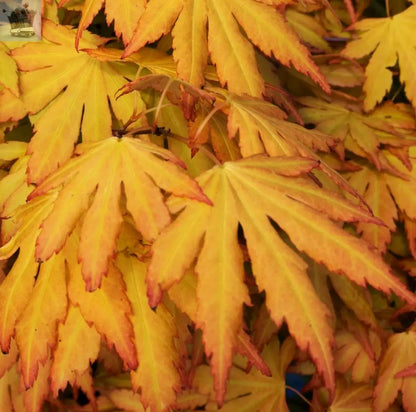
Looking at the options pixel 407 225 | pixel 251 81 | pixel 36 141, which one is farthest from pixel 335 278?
pixel 36 141

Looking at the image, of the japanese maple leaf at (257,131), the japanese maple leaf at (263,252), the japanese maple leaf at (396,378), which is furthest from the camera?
the japanese maple leaf at (396,378)

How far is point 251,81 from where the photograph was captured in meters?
0.69

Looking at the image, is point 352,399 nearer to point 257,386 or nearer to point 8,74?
point 257,386

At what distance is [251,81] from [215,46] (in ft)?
0.20

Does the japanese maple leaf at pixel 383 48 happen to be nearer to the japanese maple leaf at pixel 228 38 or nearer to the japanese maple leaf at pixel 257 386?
the japanese maple leaf at pixel 228 38

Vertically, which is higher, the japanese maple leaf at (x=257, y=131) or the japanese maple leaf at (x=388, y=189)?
the japanese maple leaf at (x=257, y=131)

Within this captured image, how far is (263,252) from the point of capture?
57 centimetres

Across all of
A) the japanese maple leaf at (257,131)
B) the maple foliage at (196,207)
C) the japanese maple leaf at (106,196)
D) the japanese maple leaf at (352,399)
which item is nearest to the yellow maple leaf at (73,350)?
the maple foliage at (196,207)

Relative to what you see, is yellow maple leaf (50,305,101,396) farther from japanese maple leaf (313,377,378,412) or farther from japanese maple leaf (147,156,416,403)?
japanese maple leaf (313,377,378,412)

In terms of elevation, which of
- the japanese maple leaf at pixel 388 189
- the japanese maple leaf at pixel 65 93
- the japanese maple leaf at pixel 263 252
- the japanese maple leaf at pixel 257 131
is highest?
the japanese maple leaf at pixel 65 93

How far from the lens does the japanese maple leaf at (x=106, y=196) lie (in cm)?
55

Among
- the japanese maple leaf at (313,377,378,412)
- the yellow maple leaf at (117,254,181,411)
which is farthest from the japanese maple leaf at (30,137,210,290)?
the japanese maple leaf at (313,377,378,412)

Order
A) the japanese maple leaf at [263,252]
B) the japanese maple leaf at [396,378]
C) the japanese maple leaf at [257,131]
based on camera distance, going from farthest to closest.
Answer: the japanese maple leaf at [396,378] → the japanese maple leaf at [257,131] → the japanese maple leaf at [263,252]

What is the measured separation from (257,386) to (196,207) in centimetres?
46
